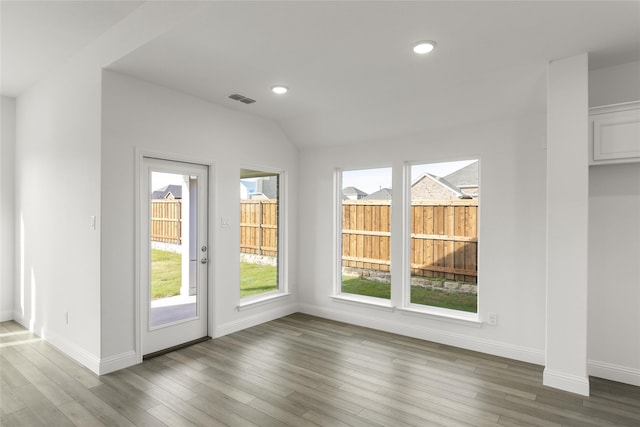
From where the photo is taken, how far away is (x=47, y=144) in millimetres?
3969

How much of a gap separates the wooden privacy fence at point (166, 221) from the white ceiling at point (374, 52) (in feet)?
4.05

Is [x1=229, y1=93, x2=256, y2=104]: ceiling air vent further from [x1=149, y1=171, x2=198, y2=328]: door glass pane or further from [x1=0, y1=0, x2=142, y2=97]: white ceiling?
[x1=0, y1=0, x2=142, y2=97]: white ceiling

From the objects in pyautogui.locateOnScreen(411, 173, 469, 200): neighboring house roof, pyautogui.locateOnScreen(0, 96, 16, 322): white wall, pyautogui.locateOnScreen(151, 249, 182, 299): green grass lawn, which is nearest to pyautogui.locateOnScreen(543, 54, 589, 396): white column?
pyautogui.locateOnScreen(411, 173, 469, 200): neighboring house roof

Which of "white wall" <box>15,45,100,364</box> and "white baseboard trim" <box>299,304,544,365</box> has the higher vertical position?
"white wall" <box>15,45,100,364</box>

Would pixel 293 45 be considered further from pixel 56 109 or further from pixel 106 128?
pixel 56 109

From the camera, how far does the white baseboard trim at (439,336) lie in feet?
11.3

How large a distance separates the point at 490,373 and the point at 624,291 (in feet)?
4.39

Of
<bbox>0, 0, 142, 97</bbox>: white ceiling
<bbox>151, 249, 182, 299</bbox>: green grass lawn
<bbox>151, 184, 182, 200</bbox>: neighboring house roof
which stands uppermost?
<bbox>0, 0, 142, 97</bbox>: white ceiling

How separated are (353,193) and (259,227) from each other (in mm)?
1394

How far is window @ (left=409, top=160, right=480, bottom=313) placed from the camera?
3.92 metres

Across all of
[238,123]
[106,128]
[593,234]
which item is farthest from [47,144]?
[593,234]

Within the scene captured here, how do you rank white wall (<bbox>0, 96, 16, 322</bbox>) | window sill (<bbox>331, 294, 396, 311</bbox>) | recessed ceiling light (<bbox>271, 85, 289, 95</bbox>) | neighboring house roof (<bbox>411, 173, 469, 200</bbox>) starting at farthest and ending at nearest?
white wall (<bbox>0, 96, 16, 322</bbox>), window sill (<bbox>331, 294, 396, 311</bbox>), neighboring house roof (<bbox>411, 173, 469, 200</bbox>), recessed ceiling light (<bbox>271, 85, 289, 95</bbox>)

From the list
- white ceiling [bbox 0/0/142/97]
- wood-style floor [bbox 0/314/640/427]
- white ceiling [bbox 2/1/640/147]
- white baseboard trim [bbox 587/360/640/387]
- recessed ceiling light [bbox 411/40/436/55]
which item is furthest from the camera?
white baseboard trim [bbox 587/360/640/387]

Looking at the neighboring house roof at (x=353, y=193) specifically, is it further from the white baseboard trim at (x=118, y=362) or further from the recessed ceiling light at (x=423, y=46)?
the white baseboard trim at (x=118, y=362)
